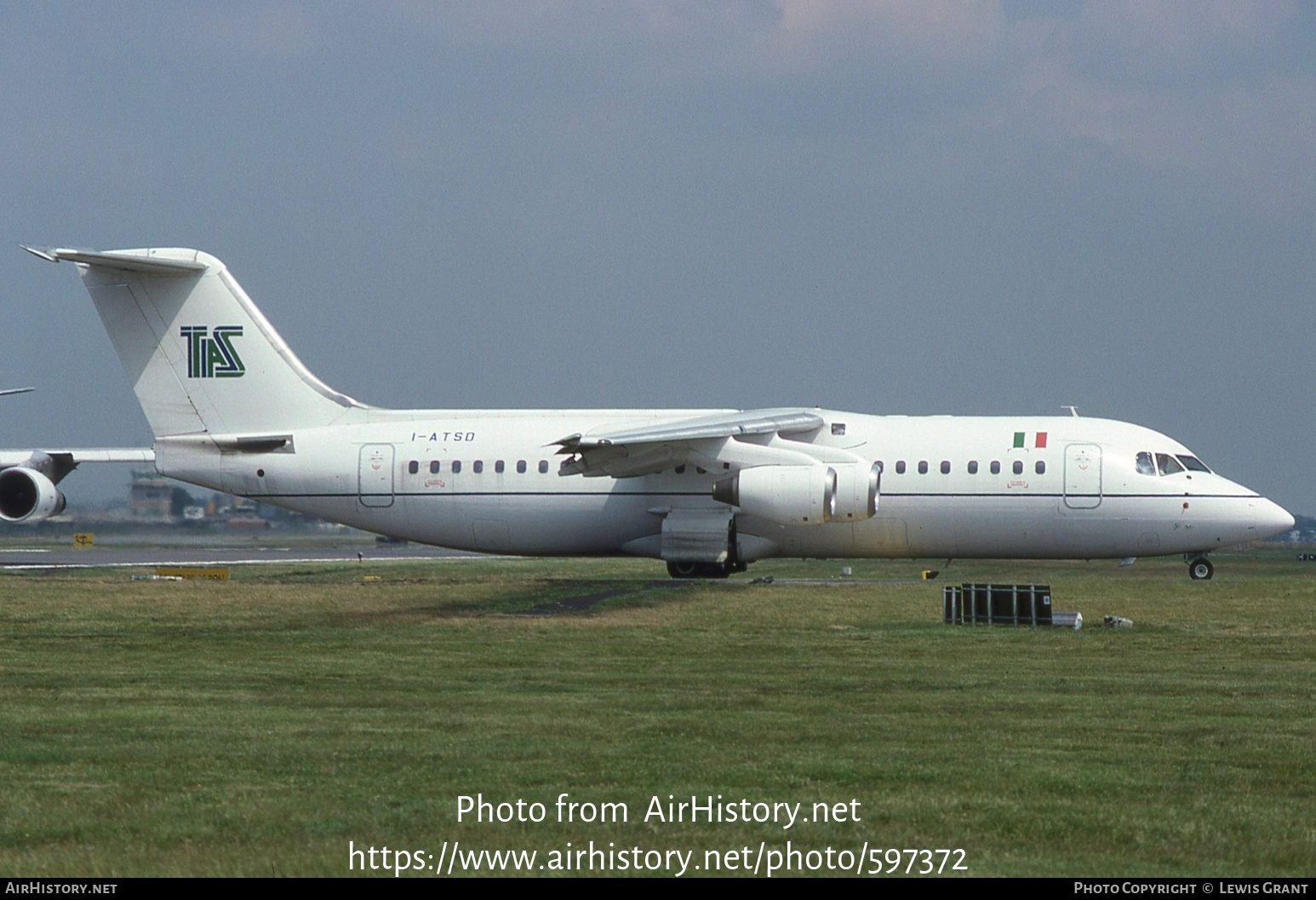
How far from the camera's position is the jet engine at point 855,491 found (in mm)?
28688

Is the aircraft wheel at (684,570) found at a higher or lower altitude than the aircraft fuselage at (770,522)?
lower

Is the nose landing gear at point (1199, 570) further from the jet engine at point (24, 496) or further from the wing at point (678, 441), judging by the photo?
the jet engine at point (24, 496)

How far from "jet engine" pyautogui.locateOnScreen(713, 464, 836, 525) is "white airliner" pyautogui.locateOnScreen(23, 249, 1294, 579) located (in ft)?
0.11

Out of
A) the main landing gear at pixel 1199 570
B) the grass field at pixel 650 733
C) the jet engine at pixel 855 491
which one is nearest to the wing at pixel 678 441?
the jet engine at pixel 855 491

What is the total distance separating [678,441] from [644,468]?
1218 millimetres

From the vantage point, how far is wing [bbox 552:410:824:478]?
28.8m

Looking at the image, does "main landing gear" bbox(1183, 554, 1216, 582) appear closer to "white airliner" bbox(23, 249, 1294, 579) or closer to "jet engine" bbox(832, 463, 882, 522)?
"white airliner" bbox(23, 249, 1294, 579)

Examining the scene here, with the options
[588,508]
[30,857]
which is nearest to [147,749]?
[30,857]

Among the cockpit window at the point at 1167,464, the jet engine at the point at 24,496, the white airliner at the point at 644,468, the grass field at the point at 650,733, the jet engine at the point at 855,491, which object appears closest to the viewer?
the grass field at the point at 650,733

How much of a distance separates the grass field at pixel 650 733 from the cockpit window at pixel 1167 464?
5.64 meters

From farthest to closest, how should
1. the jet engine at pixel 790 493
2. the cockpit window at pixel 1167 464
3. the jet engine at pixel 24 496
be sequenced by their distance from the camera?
the jet engine at pixel 24 496, the cockpit window at pixel 1167 464, the jet engine at pixel 790 493

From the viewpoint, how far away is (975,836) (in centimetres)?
902

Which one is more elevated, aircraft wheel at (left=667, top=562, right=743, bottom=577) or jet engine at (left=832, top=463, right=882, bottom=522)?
jet engine at (left=832, top=463, right=882, bottom=522)

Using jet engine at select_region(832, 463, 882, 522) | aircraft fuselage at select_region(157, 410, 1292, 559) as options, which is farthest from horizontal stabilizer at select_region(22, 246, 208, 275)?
jet engine at select_region(832, 463, 882, 522)
